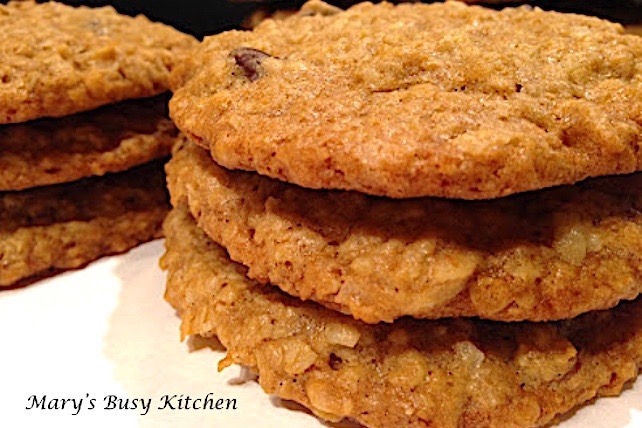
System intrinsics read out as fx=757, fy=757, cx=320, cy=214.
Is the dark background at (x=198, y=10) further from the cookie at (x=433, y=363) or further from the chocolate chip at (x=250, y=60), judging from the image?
the cookie at (x=433, y=363)

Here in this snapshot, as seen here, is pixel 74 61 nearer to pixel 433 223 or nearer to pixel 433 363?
pixel 433 223

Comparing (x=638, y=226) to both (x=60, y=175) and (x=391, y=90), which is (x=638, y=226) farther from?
(x=60, y=175)

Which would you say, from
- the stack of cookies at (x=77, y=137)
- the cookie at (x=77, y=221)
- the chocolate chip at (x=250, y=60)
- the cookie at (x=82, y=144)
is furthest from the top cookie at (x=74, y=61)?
the chocolate chip at (x=250, y=60)

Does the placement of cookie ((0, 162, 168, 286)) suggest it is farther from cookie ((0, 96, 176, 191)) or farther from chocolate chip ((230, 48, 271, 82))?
chocolate chip ((230, 48, 271, 82))

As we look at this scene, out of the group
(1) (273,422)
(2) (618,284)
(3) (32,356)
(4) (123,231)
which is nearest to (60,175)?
(4) (123,231)

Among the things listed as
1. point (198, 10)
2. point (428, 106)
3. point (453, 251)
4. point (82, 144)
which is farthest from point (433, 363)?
point (198, 10)

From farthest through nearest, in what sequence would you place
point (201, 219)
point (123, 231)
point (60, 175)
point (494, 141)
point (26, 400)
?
point (123, 231) → point (60, 175) → point (201, 219) → point (26, 400) → point (494, 141)

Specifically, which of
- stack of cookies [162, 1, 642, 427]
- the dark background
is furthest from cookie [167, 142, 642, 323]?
the dark background
